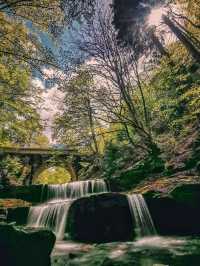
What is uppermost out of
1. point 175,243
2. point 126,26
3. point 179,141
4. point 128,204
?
point 126,26

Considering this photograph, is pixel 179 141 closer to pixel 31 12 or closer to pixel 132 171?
pixel 132 171

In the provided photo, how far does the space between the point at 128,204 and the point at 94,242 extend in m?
2.21

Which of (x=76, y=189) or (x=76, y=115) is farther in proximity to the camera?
(x=76, y=189)

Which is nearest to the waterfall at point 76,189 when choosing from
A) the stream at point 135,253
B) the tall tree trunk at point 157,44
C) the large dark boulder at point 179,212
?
the large dark boulder at point 179,212

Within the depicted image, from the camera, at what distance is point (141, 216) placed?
12977 mm

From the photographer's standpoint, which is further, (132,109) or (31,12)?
(132,109)

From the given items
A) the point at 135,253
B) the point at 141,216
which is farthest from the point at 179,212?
the point at 135,253

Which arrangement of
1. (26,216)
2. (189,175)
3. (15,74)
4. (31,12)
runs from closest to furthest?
(31,12)
(15,74)
(189,175)
(26,216)

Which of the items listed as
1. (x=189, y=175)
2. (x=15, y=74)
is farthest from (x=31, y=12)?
(x=189, y=175)

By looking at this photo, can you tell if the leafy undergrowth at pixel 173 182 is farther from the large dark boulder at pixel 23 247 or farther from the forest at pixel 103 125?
the large dark boulder at pixel 23 247

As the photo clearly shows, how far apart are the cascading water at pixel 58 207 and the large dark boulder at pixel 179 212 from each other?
12.6 ft

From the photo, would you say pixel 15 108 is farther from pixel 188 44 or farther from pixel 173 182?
pixel 173 182

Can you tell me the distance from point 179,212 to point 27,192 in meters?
13.9

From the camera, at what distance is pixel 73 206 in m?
13.2
